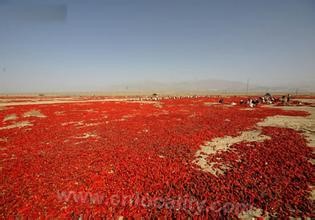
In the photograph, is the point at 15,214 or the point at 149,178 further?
the point at 149,178

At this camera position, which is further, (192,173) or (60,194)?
(192,173)

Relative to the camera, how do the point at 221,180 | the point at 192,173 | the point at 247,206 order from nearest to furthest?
the point at 247,206
the point at 221,180
the point at 192,173

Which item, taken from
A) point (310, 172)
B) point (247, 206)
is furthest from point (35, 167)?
point (310, 172)

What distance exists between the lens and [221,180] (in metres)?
8.34

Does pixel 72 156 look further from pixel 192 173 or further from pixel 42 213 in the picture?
pixel 192 173

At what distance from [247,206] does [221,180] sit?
1.78 metres

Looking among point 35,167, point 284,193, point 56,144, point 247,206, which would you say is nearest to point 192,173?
point 247,206

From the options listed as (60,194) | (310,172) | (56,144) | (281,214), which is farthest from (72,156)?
(310,172)

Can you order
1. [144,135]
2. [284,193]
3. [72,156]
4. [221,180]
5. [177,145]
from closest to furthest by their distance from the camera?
[284,193], [221,180], [72,156], [177,145], [144,135]

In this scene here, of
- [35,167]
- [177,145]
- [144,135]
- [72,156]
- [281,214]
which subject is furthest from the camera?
[144,135]

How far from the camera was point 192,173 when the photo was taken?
9.05m

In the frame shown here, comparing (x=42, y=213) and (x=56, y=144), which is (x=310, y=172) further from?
(x=56, y=144)

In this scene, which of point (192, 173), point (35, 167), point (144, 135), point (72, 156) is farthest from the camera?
point (144, 135)

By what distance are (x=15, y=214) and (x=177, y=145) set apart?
9.28m
